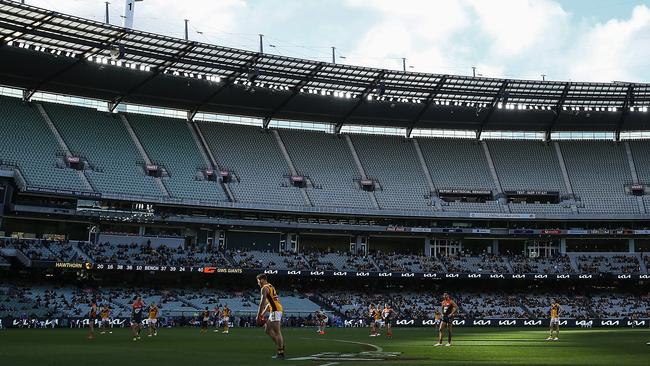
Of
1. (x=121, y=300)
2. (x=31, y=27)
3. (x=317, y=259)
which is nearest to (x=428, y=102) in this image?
(x=317, y=259)

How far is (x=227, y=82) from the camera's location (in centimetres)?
7581

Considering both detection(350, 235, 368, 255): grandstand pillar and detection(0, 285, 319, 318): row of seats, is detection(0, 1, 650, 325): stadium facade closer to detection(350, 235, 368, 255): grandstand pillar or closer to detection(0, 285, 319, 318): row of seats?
detection(350, 235, 368, 255): grandstand pillar

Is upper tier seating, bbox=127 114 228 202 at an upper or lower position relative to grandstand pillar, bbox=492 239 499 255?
upper

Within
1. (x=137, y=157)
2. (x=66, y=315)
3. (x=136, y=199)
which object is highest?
(x=137, y=157)

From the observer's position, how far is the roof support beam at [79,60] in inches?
2539

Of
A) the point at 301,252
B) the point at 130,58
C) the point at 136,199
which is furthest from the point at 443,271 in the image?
the point at 130,58

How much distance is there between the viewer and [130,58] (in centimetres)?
6894

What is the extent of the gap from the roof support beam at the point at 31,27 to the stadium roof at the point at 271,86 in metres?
0.10

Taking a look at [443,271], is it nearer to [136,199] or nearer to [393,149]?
[393,149]

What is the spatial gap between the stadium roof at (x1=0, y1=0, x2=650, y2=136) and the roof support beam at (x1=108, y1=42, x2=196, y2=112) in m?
0.13

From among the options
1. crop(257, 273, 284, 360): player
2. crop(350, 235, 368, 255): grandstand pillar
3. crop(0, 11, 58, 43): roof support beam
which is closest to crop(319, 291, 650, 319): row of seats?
crop(350, 235, 368, 255): grandstand pillar

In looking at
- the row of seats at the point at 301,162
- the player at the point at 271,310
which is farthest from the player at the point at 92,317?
the row of seats at the point at 301,162

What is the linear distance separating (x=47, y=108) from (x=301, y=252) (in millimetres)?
32723

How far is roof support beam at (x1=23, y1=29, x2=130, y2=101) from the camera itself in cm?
6450
